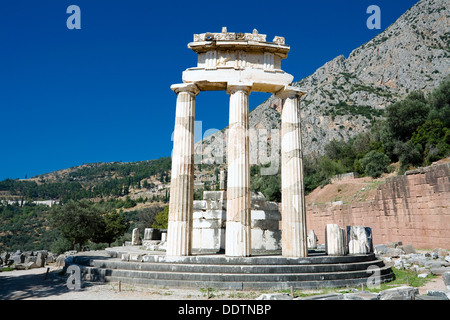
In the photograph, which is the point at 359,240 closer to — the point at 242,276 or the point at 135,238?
the point at 242,276

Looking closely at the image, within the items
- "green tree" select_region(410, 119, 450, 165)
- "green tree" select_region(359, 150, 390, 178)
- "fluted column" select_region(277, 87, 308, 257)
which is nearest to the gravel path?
"fluted column" select_region(277, 87, 308, 257)

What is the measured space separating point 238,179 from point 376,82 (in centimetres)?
10111

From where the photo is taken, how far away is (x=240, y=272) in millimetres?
10984

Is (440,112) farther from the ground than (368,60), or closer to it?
closer to it

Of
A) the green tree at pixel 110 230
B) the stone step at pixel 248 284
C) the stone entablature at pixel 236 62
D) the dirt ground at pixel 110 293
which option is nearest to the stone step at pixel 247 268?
the stone step at pixel 248 284

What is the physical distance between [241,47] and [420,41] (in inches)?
3970

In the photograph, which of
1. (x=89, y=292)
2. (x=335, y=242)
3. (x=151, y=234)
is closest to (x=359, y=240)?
(x=335, y=242)

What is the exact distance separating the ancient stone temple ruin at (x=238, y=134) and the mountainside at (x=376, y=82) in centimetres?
6674

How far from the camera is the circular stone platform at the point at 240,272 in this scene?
10617mm

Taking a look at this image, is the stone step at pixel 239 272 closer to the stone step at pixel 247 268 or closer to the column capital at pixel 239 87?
the stone step at pixel 247 268

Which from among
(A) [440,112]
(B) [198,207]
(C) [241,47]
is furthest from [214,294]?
(A) [440,112]
